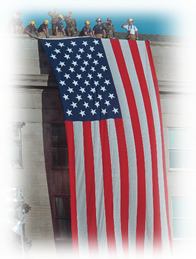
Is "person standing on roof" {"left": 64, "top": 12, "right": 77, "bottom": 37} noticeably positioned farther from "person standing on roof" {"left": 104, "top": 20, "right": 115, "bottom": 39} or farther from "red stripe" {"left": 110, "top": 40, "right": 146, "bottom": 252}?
"red stripe" {"left": 110, "top": 40, "right": 146, "bottom": 252}

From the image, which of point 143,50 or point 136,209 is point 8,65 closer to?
point 143,50

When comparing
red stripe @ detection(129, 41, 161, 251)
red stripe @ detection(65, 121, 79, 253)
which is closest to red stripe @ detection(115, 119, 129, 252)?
red stripe @ detection(129, 41, 161, 251)

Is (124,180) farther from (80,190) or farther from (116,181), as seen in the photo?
(80,190)

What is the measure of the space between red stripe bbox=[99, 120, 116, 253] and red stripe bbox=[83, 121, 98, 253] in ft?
1.66

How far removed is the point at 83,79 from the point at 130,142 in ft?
11.8

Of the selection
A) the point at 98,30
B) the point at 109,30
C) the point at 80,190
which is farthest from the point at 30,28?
the point at 80,190

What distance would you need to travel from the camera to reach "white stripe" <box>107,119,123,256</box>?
65.0ft

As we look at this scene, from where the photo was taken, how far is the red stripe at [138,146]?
20.1 metres

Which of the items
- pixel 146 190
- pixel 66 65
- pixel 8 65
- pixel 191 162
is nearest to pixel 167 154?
pixel 191 162

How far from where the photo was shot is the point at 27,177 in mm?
21062

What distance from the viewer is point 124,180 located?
66.9 ft

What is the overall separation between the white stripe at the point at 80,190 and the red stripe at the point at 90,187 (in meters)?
0.13

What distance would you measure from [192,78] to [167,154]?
400 centimetres

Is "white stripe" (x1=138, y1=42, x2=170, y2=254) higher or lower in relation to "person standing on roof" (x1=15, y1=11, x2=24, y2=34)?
lower
